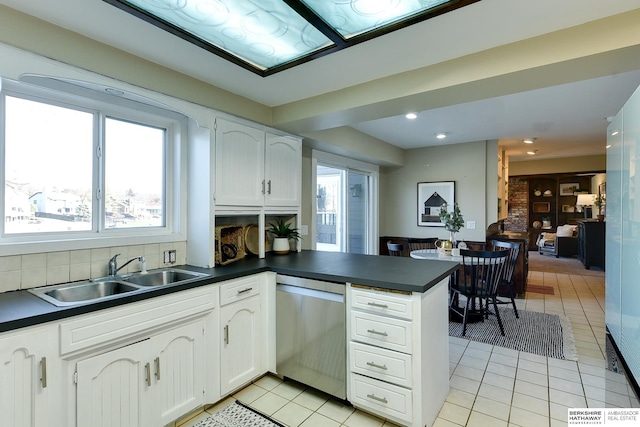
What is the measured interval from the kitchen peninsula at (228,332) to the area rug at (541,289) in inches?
147

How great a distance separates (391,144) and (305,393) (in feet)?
12.6

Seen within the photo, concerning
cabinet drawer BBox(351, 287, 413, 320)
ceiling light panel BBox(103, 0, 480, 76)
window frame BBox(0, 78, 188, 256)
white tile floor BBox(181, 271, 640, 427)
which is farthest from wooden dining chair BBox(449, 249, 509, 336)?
window frame BBox(0, 78, 188, 256)

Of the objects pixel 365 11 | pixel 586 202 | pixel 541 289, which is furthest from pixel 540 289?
pixel 586 202

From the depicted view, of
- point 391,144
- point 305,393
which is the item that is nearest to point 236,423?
point 305,393

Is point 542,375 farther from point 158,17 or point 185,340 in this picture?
point 158,17

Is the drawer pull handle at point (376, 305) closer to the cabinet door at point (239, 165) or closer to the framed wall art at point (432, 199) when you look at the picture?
the cabinet door at point (239, 165)

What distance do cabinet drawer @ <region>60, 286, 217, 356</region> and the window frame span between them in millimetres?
654

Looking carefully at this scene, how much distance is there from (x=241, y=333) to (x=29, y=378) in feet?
3.79

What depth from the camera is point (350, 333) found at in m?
2.05

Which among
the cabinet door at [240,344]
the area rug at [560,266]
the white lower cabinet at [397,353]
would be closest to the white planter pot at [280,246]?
the cabinet door at [240,344]

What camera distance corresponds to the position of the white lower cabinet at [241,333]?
218 cm

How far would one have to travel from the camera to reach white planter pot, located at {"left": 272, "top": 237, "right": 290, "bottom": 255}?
3.14 m

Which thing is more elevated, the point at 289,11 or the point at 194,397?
the point at 289,11

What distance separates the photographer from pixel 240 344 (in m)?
2.29
